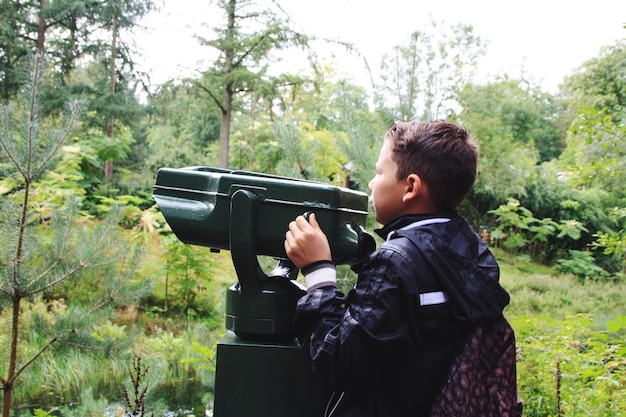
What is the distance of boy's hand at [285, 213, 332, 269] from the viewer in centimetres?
91

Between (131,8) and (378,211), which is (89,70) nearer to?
(131,8)

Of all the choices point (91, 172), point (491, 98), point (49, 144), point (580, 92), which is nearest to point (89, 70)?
point (91, 172)

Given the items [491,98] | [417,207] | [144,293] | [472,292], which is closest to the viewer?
[472,292]

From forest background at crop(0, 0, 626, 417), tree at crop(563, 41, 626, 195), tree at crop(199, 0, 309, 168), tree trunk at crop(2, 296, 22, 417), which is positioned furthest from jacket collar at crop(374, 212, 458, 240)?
tree at crop(199, 0, 309, 168)

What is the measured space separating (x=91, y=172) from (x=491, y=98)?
8.78 metres

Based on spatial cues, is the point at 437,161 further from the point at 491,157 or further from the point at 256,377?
the point at 491,157

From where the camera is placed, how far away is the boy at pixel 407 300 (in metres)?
0.83

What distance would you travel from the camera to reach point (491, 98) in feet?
36.9

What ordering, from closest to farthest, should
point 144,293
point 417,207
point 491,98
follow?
point 417,207 < point 144,293 < point 491,98

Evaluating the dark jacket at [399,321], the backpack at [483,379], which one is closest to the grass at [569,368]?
the backpack at [483,379]

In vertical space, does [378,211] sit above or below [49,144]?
below

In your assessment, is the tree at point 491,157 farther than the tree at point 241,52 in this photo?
Yes

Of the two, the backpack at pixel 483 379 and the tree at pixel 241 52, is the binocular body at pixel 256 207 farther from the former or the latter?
the tree at pixel 241 52

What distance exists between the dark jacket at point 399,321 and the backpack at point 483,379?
0.02 metres
